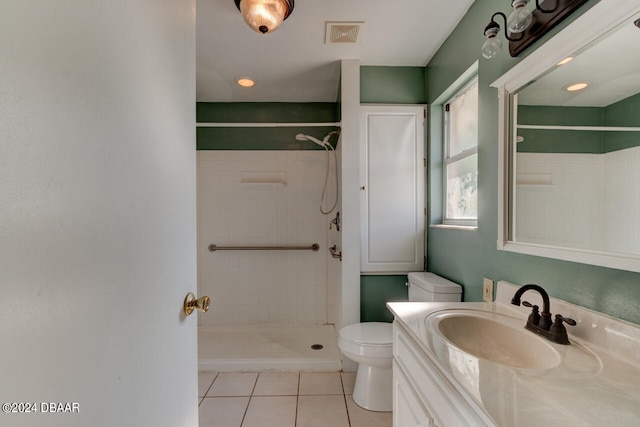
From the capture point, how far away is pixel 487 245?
56.1 inches

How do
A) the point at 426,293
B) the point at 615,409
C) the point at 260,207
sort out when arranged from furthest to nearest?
1. the point at 260,207
2. the point at 426,293
3. the point at 615,409

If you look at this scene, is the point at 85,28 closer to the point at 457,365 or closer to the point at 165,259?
the point at 165,259

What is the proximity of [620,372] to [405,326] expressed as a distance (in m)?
0.54

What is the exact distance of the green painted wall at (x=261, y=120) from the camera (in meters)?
2.90

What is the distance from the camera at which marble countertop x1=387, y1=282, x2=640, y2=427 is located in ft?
1.81

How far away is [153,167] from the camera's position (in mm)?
625

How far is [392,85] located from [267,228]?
1.77m

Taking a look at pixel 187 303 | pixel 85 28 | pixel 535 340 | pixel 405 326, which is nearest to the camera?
pixel 85 28

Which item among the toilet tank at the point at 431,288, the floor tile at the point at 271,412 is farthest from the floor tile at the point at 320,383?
the toilet tank at the point at 431,288

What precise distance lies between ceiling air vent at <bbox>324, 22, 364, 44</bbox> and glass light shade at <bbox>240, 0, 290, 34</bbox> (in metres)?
0.36

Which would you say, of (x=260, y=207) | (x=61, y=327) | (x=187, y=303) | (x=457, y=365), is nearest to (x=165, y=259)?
(x=187, y=303)

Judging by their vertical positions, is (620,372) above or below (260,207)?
below

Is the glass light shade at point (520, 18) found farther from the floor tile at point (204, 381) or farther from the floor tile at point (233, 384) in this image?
the floor tile at point (204, 381)

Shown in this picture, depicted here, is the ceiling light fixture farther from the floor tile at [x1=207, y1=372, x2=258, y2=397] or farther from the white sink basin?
the floor tile at [x1=207, y1=372, x2=258, y2=397]
